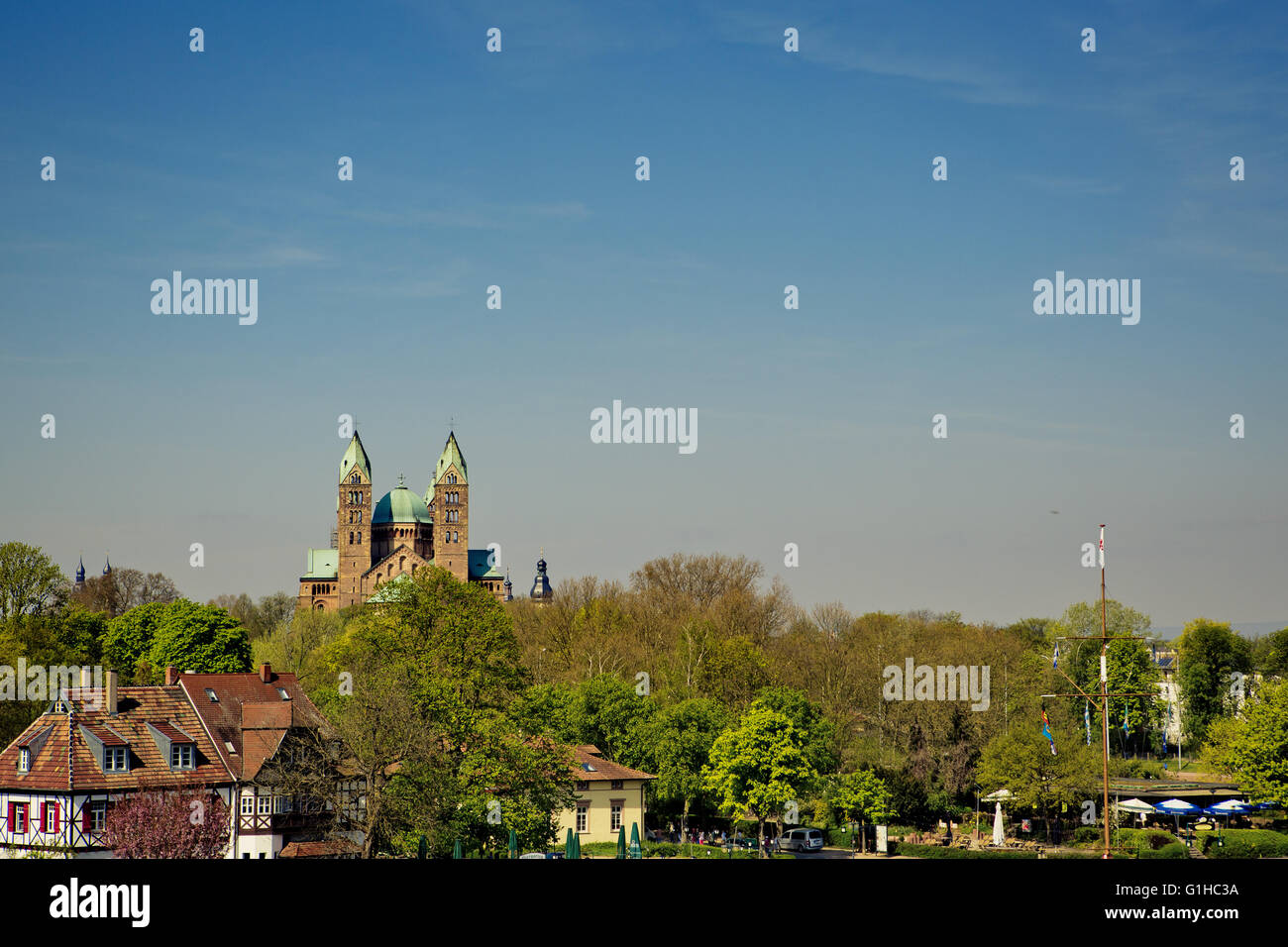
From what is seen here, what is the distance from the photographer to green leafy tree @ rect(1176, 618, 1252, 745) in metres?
95.9

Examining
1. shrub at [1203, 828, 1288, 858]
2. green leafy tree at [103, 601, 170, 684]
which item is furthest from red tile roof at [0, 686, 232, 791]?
green leafy tree at [103, 601, 170, 684]

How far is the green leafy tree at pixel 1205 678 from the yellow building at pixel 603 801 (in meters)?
53.2

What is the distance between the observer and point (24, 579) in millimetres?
83750

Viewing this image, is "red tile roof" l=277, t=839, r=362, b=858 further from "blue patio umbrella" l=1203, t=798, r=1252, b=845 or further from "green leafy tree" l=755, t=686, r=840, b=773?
"blue patio umbrella" l=1203, t=798, r=1252, b=845

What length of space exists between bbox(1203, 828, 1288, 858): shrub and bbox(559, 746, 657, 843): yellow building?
→ 962 inches

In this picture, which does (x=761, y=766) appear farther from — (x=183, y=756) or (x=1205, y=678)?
(x=1205, y=678)

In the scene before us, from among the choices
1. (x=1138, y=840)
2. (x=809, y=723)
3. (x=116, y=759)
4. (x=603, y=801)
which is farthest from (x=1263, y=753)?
(x=116, y=759)

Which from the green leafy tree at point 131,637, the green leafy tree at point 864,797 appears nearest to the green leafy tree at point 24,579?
the green leafy tree at point 131,637

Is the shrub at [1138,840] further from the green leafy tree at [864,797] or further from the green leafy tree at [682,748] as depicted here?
the green leafy tree at [682,748]

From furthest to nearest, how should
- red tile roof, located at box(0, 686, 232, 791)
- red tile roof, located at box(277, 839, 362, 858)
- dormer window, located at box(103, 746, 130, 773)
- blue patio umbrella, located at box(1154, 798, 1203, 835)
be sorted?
blue patio umbrella, located at box(1154, 798, 1203, 835), dormer window, located at box(103, 746, 130, 773), red tile roof, located at box(0, 686, 232, 791), red tile roof, located at box(277, 839, 362, 858)

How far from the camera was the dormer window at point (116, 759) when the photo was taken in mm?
46688

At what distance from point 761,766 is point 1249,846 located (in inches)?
806
